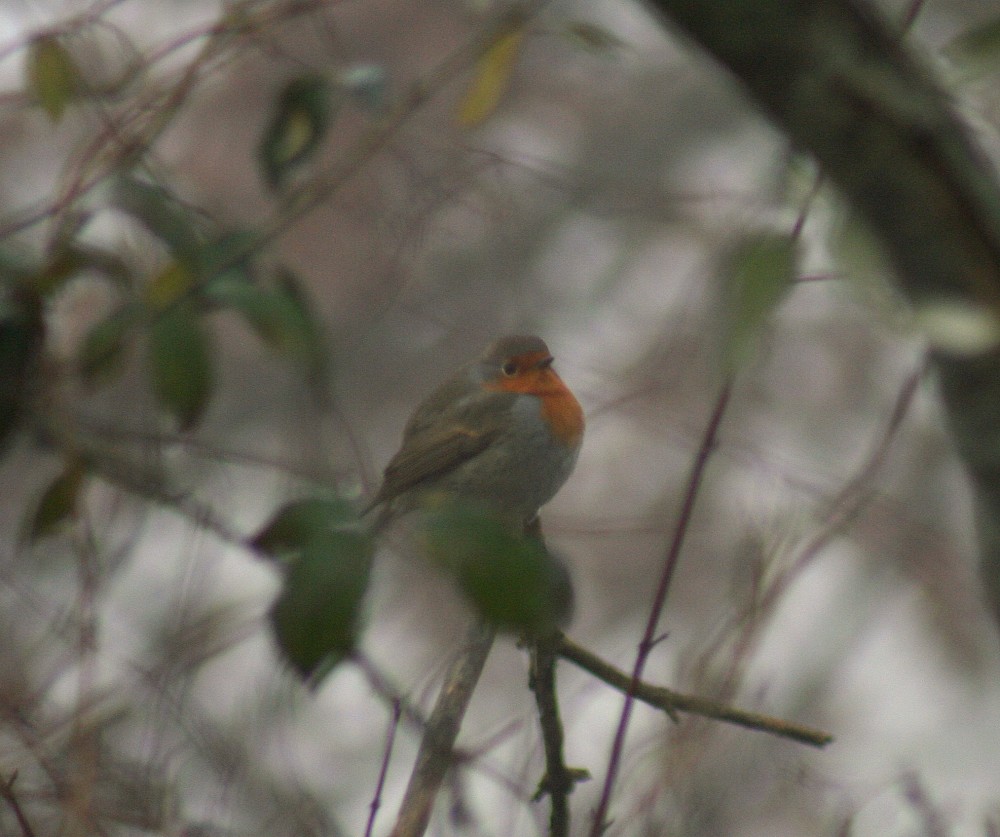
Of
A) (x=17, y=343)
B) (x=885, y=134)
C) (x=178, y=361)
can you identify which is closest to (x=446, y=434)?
(x=17, y=343)

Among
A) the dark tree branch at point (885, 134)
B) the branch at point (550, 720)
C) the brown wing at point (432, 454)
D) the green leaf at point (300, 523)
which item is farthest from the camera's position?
the brown wing at point (432, 454)

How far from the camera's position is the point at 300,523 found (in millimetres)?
1138

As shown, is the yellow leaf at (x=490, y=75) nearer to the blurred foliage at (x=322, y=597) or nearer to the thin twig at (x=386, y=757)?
the thin twig at (x=386, y=757)

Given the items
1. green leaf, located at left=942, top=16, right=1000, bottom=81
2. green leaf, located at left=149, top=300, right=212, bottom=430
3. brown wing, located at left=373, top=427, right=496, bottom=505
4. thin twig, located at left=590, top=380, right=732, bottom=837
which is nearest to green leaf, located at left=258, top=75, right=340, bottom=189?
green leaf, located at left=149, top=300, right=212, bottom=430

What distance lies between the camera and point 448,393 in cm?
360

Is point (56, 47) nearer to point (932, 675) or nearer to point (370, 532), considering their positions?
point (370, 532)

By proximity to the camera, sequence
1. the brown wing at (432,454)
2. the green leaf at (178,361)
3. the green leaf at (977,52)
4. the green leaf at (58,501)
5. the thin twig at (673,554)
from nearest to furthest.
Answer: the green leaf at (977,52) → the thin twig at (673,554) → the green leaf at (178,361) → the green leaf at (58,501) → the brown wing at (432,454)

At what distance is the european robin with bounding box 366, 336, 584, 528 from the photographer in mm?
3461

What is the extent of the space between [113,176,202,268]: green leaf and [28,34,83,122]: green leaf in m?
0.33

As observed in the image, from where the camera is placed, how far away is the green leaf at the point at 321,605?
1.06 metres

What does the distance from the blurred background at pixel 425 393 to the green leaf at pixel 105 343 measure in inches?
1.6

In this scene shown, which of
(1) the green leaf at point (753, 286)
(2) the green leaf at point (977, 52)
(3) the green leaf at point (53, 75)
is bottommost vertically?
(3) the green leaf at point (53, 75)

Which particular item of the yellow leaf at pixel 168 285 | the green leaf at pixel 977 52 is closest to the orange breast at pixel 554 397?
the yellow leaf at pixel 168 285

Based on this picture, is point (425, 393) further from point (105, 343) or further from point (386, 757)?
point (386, 757)
